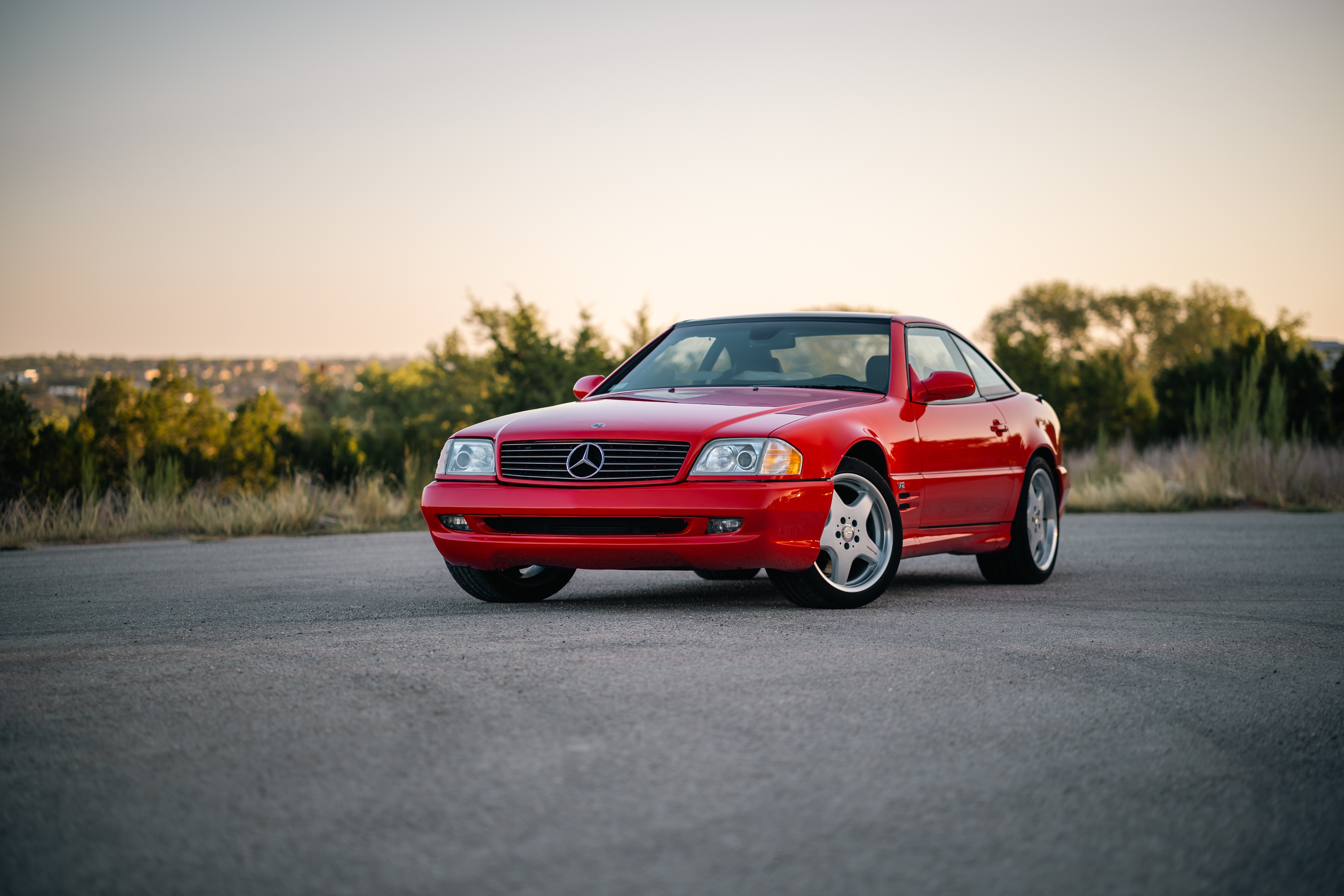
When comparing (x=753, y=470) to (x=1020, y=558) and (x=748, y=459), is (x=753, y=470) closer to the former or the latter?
(x=748, y=459)

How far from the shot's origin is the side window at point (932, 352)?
835 cm

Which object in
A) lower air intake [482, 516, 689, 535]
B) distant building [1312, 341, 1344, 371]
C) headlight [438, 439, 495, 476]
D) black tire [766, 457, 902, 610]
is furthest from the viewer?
distant building [1312, 341, 1344, 371]

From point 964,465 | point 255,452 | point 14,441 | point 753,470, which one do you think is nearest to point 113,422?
point 255,452

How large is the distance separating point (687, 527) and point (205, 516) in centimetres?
986

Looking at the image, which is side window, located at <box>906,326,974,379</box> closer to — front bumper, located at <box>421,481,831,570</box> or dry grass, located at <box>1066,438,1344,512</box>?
front bumper, located at <box>421,481,831,570</box>

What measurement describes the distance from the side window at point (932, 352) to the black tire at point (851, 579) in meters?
1.24

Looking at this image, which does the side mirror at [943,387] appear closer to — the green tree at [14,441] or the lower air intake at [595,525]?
the lower air intake at [595,525]

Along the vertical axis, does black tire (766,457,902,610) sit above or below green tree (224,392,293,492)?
below

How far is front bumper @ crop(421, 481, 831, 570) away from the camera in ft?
21.8

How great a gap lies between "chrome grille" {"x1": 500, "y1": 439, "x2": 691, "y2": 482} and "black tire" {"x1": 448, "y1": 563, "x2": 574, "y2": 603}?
669 mm

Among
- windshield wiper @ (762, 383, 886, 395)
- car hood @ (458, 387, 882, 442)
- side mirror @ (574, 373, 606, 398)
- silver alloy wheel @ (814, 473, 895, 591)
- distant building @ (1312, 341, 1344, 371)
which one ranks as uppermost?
distant building @ (1312, 341, 1344, 371)

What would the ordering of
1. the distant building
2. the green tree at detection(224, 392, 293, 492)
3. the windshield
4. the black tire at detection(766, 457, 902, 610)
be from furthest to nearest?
the distant building
the green tree at detection(224, 392, 293, 492)
the windshield
the black tire at detection(766, 457, 902, 610)

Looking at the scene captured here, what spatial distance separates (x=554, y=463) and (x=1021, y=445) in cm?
343

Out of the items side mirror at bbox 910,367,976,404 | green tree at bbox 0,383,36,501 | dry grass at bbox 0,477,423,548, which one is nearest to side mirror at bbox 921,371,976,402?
side mirror at bbox 910,367,976,404
